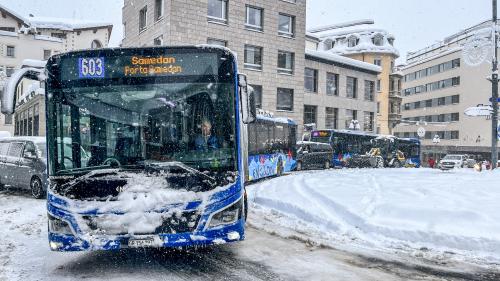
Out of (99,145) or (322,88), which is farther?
(322,88)

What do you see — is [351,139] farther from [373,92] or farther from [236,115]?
[236,115]

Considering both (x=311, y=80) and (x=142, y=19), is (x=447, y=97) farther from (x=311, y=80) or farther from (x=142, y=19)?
(x=142, y=19)

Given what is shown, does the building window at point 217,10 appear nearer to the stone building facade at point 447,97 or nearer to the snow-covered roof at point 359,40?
the snow-covered roof at point 359,40

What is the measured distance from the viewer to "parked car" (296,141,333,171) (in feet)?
98.3

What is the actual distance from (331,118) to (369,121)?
225 inches

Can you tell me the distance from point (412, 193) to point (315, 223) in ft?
10.0

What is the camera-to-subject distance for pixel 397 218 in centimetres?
901

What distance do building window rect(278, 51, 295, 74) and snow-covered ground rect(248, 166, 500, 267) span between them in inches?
942

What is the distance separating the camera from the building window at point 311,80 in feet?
133

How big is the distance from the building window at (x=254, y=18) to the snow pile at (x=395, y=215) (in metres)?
22.8

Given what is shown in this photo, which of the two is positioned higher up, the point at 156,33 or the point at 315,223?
the point at 156,33

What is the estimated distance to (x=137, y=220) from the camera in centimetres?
563

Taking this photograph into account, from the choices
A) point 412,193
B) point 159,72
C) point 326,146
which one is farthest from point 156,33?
point 159,72

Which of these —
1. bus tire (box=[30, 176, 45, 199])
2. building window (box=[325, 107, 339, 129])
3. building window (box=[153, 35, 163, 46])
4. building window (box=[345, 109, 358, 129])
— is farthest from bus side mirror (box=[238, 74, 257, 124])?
building window (box=[345, 109, 358, 129])
